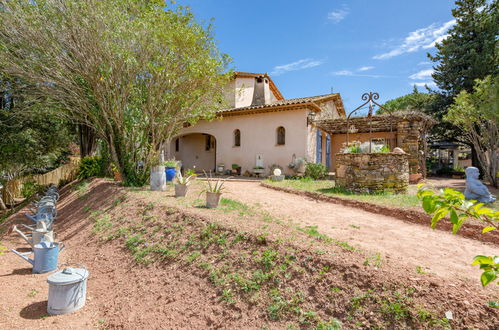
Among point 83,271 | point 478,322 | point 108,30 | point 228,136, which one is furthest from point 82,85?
point 478,322

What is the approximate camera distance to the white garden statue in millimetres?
6972

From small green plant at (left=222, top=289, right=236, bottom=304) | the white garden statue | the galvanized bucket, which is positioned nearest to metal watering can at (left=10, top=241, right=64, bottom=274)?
the galvanized bucket

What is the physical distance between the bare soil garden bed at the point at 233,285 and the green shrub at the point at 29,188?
12.3 m

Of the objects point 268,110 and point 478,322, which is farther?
point 268,110

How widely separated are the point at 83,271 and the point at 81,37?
6.96m

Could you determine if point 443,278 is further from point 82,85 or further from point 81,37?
point 82,85

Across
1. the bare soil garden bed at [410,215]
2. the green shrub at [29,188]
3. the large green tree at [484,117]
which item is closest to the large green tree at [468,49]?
the large green tree at [484,117]

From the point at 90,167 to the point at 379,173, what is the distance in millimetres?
14482

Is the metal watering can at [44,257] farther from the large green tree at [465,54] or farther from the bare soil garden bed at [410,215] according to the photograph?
the large green tree at [465,54]

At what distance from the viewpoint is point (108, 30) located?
774cm

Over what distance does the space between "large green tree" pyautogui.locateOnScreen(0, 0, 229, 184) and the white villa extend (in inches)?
142

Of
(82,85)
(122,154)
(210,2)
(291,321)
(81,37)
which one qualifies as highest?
(210,2)

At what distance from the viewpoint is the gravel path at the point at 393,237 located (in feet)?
11.7

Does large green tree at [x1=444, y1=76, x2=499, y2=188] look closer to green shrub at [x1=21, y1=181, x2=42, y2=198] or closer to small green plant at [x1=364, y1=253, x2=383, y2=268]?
small green plant at [x1=364, y1=253, x2=383, y2=268]
